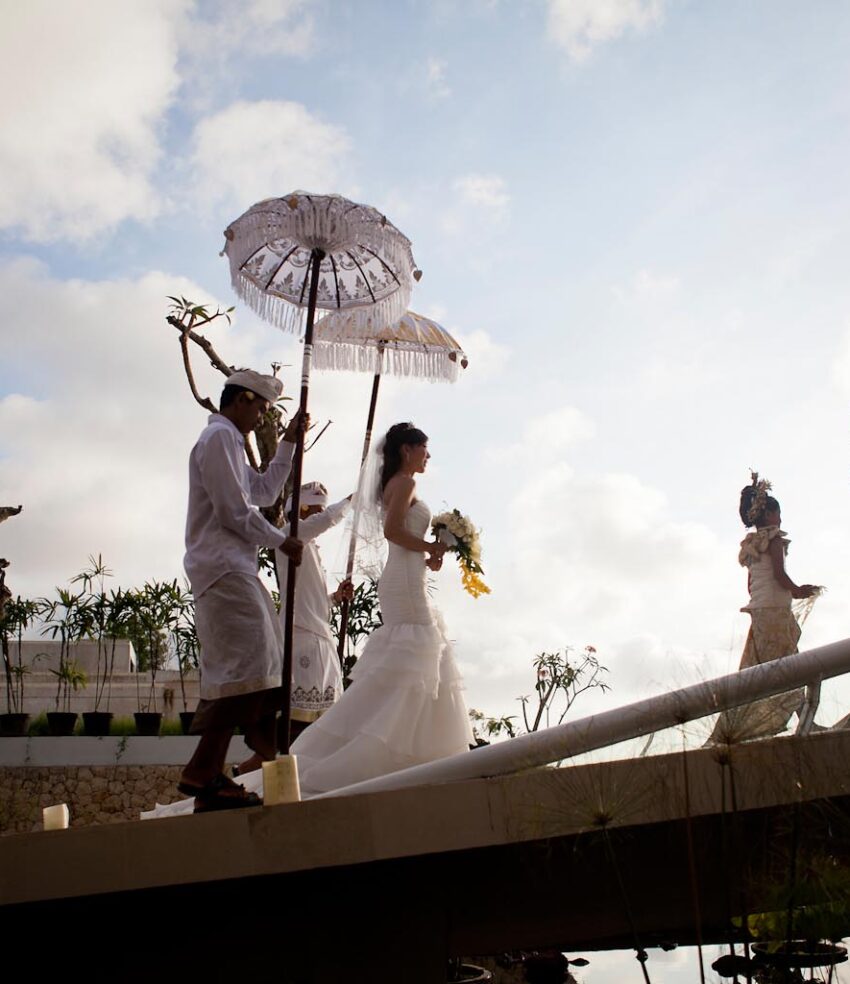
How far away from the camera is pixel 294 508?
14.4 ft

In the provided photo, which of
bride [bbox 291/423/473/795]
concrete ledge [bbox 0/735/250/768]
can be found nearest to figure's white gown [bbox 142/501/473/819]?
bride [bbox 291/423/473/795]

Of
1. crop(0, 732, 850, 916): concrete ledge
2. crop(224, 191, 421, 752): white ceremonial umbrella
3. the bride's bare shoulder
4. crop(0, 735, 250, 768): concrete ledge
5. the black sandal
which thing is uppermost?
crop(224, 191, 421, 752): white ceremonial umbrella

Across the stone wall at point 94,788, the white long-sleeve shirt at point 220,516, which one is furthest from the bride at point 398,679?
the stone wall at point 94,788

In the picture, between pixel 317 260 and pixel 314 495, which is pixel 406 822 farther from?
pixel 314 495

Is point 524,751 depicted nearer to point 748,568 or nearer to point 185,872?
point 185,872

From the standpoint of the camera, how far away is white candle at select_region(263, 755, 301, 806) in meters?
3.16

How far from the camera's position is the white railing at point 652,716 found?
9.48 ft

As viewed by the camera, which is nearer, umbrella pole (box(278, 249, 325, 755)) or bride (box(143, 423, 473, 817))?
umbrella pole (box(278, 249, 325, 755))

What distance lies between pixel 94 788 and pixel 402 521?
5357mm

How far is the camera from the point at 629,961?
3867mm

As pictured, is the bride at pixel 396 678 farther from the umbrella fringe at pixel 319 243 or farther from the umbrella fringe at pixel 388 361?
the umbrella fringe at pixel 388 361

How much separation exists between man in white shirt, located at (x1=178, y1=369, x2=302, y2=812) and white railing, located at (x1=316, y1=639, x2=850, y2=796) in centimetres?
67

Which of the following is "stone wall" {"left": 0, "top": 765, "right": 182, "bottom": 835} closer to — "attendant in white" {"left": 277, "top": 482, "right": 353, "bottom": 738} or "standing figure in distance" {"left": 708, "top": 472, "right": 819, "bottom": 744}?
"attendant in white" {"left": 277, "top": 482, "right": 353, "bottom": 738}

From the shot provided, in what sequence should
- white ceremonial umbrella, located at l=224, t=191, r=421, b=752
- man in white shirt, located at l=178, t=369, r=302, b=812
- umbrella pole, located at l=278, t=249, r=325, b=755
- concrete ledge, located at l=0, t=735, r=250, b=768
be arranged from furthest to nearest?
concrete ledge, located at l=0, t=735, r=250, b=768
white ceremonial umbrella, located at l=224, t=191, r=421, b=752
umbrella pole, located at l=278, t=249, r=325, b=755
man in white shirt, located at l=178, t=369, r=302, b=812
